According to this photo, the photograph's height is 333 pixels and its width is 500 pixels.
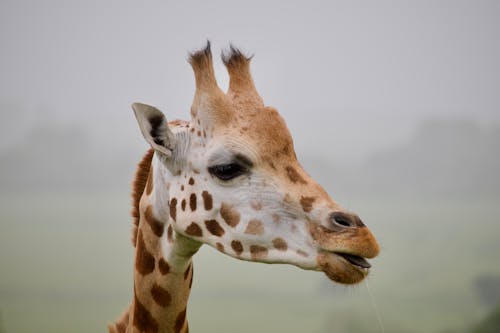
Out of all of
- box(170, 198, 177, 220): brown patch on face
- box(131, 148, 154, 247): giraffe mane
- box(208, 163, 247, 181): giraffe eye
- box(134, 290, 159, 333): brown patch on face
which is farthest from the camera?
box(131, 148, 154, 247): giraffe mane

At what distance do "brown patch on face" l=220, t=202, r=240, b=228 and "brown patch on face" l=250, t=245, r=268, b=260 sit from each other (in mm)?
292

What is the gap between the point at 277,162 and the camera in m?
4.72

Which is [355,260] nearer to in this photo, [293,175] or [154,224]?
[293,175]

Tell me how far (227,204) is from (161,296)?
4.56ft

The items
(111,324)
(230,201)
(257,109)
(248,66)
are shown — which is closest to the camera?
(230,201)

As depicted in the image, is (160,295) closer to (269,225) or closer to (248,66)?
(269,225)

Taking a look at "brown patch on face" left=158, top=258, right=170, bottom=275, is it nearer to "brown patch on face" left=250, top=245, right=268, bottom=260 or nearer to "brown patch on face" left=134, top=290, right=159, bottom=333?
"brown patch on face" left=134, top=290, right=159, bottom=333

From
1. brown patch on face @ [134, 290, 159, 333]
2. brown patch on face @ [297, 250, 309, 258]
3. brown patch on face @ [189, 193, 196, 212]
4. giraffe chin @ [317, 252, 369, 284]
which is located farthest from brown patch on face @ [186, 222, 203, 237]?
giraffe chin @ [317, 252, 369, 284]

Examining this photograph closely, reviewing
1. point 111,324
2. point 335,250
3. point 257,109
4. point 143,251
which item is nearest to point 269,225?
point 335,250

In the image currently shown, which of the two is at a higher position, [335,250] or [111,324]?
[335,250]

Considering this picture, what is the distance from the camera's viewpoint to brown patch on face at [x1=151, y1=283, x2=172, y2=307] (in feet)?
17.1

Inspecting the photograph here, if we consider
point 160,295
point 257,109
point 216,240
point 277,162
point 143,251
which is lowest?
point 160,295

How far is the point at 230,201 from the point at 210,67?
1.59 m

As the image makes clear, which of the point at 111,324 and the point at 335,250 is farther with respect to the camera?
the point at 111,324
